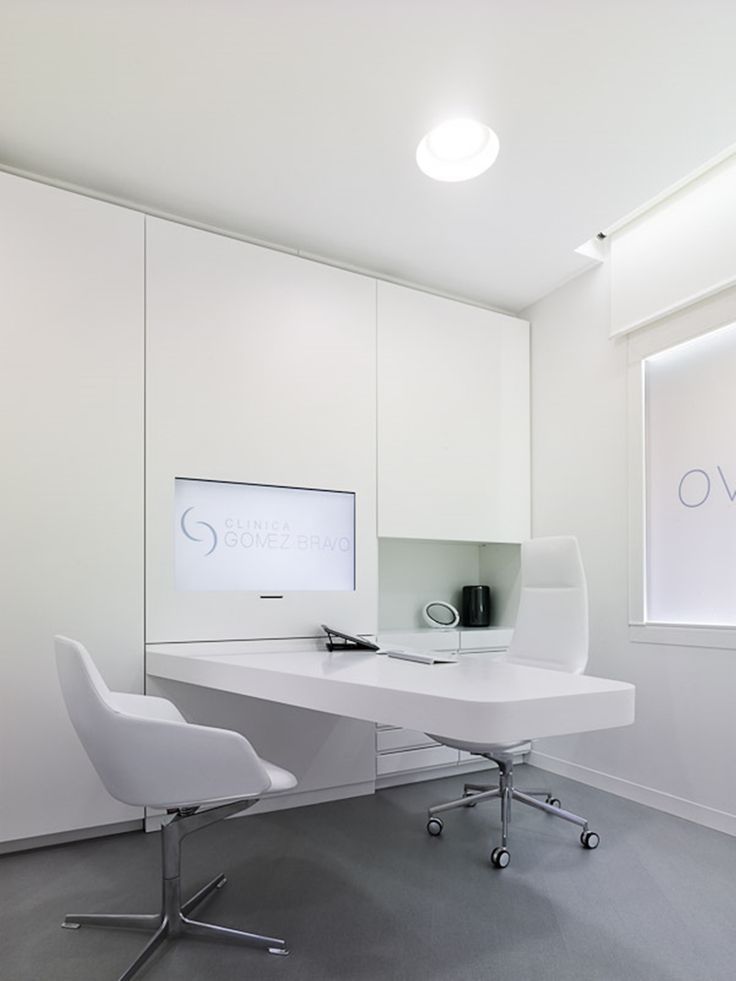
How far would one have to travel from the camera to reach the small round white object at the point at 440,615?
415cm

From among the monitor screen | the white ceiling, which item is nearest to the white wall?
the white ceiling

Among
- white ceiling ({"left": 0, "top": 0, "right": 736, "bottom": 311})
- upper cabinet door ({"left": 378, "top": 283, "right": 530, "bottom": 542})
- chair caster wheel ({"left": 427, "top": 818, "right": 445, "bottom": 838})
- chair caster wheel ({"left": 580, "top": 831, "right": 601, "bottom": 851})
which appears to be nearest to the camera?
white ceiling ({"left": 0, "top": 0, "right": 736, "bottom": 311})

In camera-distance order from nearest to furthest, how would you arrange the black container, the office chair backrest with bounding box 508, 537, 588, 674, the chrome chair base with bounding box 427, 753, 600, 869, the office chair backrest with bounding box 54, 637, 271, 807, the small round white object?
1. the office chair backrest with bounding box 54, 637, 271, 807
2. the chrome chair base with bounding box 427, 753, 600, 869
3. the office chair backrest with bounding box 508, 537, 588, 674
4. the small round white object
5. the black container

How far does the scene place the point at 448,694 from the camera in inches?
54.7

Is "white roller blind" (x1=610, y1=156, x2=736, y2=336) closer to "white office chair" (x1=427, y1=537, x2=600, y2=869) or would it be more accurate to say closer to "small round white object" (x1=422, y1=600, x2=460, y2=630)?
"white office chair" (x1=427, y1=537, x2=600, y2=869)

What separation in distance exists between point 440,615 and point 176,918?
2.65 m

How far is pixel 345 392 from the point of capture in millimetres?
3555

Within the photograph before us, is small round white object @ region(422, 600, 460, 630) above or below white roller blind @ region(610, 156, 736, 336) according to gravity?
below

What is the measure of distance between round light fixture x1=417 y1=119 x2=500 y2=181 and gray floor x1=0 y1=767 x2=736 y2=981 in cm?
291

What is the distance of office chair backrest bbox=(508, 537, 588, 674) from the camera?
3.12 meters

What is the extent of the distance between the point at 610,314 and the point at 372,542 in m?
1.89

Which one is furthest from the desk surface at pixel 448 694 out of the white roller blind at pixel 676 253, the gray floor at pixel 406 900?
the white roller blind at pixel 676 253

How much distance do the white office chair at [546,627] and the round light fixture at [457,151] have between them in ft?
5.95

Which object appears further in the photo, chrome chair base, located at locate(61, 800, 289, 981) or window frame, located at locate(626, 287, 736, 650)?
Answer: window frame, located at locate(626, 287, 736, 650)
